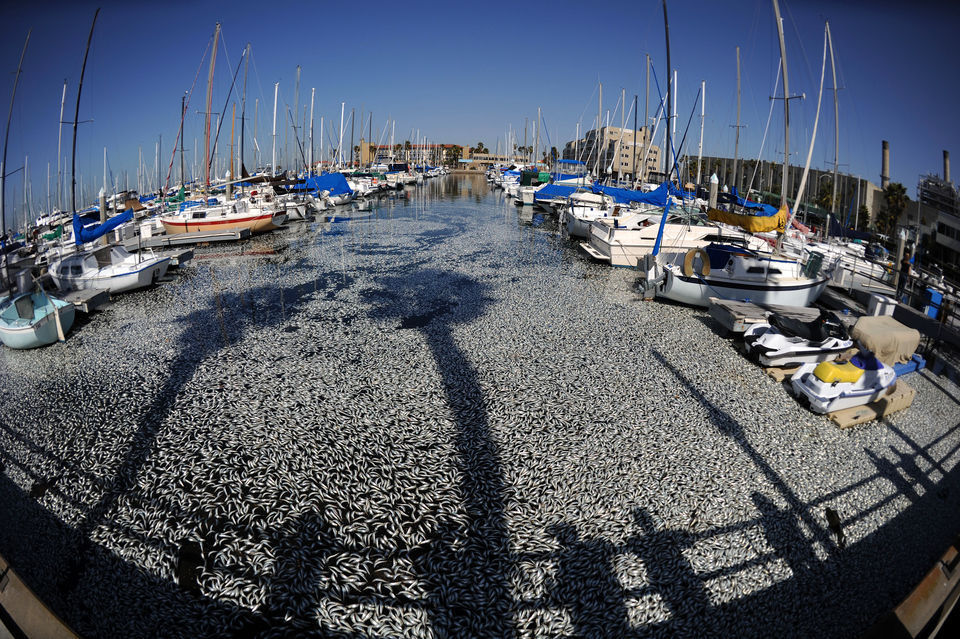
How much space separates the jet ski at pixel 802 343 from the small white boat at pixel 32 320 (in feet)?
73.5

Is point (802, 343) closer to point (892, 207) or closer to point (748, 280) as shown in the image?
point (748, 280)

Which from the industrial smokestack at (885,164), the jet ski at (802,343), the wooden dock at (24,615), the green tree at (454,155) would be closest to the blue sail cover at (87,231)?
the wooden dock at (24,615)

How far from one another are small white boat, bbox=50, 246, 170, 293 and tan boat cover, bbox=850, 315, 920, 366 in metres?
27.2

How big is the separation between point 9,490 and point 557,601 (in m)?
10.2

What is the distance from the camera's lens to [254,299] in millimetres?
19922

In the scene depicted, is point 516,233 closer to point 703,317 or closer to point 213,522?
point 703,317

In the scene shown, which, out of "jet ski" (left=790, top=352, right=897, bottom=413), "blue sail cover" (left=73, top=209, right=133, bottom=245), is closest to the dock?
"blue sail cover" (left=73, top=209, right=133, bottom=245)

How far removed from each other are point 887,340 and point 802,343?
189 cm

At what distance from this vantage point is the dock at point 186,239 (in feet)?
98.9

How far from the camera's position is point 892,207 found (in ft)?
122

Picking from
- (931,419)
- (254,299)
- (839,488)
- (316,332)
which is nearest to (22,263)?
(254,299)

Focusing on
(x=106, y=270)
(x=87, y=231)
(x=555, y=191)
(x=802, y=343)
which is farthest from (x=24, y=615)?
(x=555, y=191)

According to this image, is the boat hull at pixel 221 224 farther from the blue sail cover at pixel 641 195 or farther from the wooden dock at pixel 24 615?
the wooden dock at pixel 24 615

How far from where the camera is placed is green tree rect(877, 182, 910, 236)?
36.6 m
